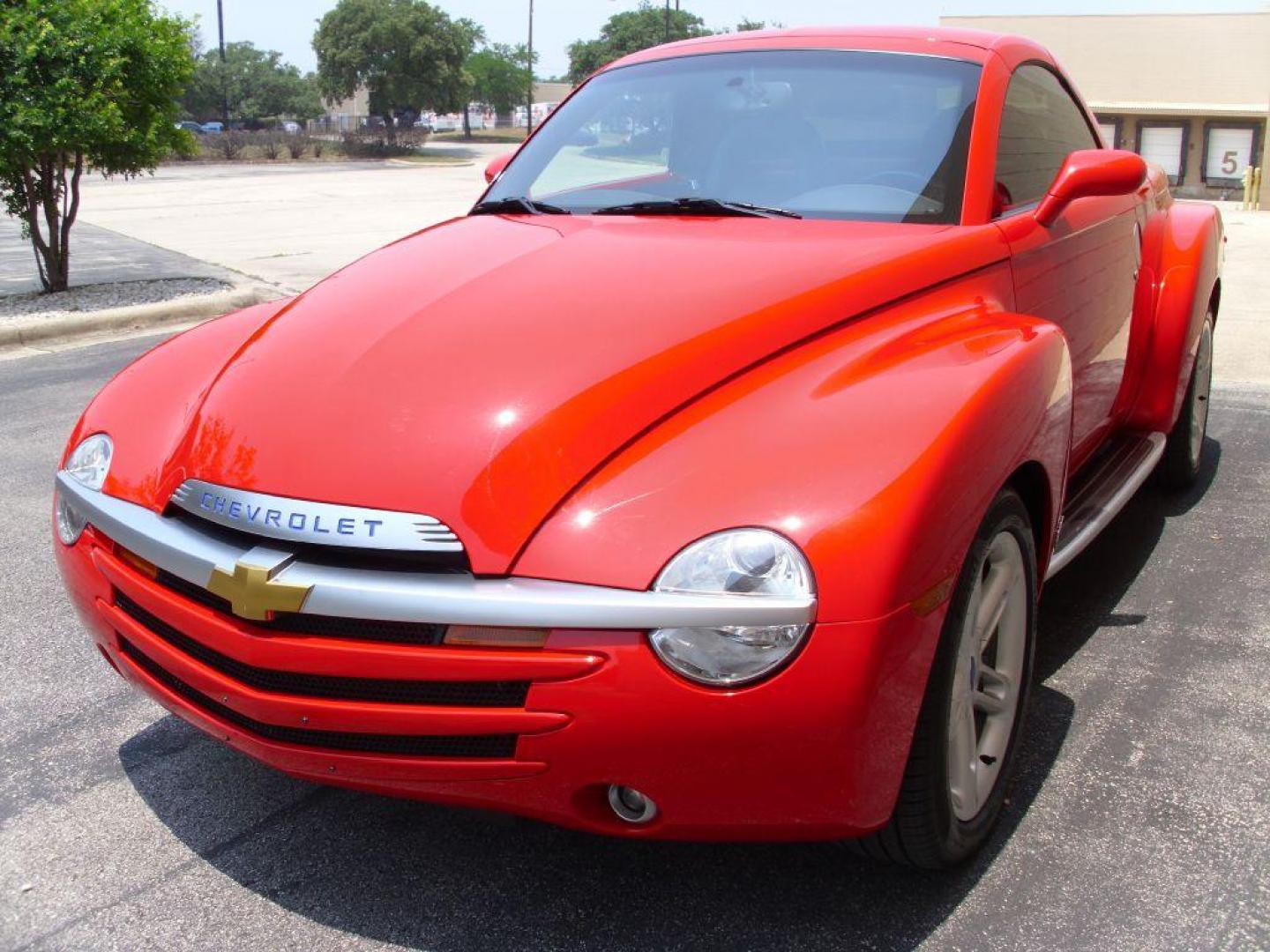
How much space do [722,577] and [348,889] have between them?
1.08 metres

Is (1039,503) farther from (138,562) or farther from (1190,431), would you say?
(1190,431)

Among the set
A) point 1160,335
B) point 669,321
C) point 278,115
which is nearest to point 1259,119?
point 1160,335

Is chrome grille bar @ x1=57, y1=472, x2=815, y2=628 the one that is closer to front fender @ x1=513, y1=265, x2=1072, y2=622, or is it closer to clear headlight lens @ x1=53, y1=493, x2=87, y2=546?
front fender @ x1=513, y1=265, x2=1072, y2=622

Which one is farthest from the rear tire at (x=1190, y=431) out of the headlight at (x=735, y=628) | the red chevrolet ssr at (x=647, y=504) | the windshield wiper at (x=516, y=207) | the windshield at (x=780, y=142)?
the headlight at (x=735, y=628)

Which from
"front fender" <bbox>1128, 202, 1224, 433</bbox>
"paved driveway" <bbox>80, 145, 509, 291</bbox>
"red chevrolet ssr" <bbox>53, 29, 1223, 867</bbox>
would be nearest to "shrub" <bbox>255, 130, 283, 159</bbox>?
"paved driveway" <bbox>80, 145, 509, 291</bbox>

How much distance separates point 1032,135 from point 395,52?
234 feet

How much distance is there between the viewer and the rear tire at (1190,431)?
4828 mm

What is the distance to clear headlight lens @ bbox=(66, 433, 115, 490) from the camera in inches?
105

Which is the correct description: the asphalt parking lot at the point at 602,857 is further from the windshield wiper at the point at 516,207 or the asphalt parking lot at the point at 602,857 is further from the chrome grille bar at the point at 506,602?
the windshield wiper at the point at 516,207

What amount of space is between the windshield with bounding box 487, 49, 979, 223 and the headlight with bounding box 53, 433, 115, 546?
1411 millimetres

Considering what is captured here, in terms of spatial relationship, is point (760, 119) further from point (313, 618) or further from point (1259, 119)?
point (1259, 119)

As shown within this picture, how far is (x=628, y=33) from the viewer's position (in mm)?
105062

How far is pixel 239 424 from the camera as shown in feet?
8.18

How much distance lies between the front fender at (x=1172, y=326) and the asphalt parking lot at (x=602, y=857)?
1028 mm
